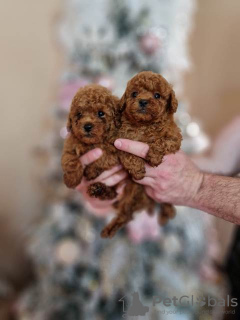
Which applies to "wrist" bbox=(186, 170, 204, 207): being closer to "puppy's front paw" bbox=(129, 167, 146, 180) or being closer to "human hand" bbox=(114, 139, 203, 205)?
"human hand" bbox=(114, 139, 203, 205)

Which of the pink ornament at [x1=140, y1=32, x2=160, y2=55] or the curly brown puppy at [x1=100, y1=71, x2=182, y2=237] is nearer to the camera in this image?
the curly brown puppy at [x1=100, y1=71, x2=182, y2=237]

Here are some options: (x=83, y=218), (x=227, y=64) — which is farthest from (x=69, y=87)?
(x=227, y=64)

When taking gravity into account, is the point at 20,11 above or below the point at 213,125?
above

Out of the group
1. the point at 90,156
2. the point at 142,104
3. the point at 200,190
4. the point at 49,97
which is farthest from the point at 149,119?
the point at 49,97

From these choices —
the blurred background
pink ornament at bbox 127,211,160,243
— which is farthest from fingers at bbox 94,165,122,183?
the blurred background

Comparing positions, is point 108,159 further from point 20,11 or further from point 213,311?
point 20,11

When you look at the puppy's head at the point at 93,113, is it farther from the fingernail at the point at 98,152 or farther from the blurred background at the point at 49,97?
the blurred background at the point at 49,97

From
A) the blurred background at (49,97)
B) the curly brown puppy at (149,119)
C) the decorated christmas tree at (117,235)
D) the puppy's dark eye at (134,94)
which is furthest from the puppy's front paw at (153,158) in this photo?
the blurred background at (49,97)
